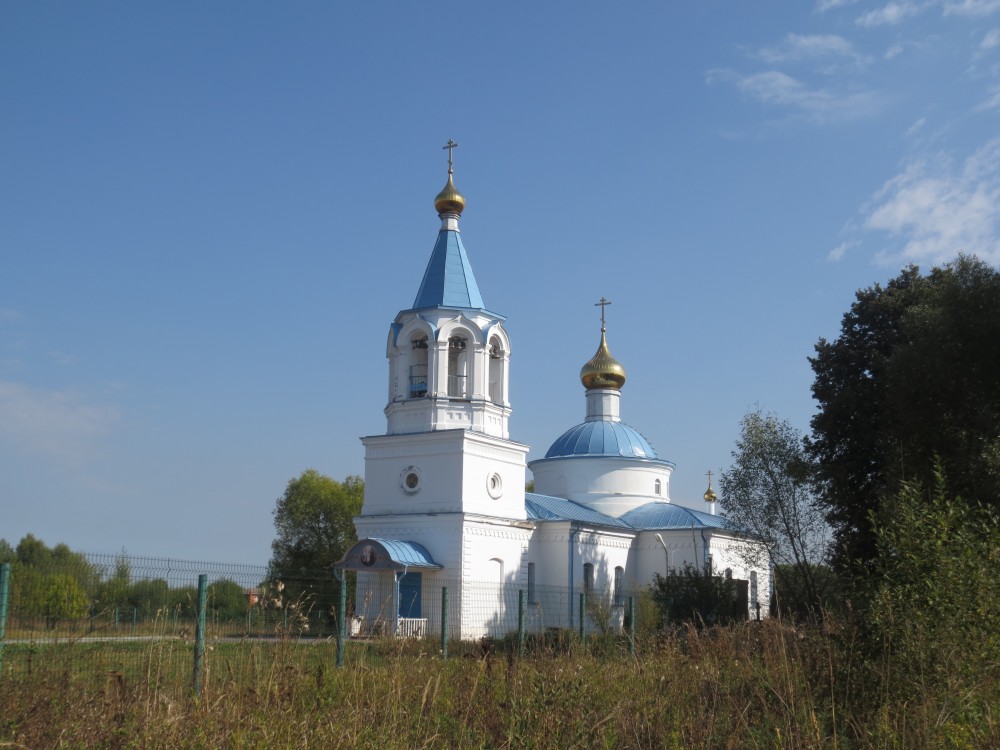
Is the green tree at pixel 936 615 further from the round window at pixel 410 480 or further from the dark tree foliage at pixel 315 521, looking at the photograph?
the dark tree foliage at pixel 315 521

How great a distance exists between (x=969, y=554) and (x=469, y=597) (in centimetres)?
1821

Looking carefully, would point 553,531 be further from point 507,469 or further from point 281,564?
point 281,564

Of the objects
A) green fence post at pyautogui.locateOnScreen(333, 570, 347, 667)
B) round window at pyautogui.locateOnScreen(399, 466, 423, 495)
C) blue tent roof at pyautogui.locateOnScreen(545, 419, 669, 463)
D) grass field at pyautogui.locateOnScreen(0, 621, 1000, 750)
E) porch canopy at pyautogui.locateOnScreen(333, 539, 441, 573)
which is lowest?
grass field at pyautogui.locateOnScreen(0, 621, 1000, 750)

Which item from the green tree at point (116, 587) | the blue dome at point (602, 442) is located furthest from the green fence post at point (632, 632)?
the blue dome at point (602, 442)

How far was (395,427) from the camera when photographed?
89.8 ft

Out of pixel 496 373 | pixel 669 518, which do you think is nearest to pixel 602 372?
pixel 669 518

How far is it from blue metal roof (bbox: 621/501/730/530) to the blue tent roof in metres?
2.22

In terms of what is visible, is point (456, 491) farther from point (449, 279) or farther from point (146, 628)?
point (146, 628)

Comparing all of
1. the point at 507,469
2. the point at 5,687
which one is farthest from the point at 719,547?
the point at 5,687

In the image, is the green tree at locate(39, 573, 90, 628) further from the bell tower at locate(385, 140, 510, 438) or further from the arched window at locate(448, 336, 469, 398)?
the arched window at locate(448, 336, 469, 398)

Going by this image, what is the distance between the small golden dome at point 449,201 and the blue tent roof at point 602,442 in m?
11.3

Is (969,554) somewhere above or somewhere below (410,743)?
above

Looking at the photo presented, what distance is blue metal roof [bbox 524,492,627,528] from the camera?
30.4 metres

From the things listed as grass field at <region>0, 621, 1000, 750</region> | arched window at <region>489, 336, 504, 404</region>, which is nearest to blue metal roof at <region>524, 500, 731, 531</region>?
arched window at <region>489, 336, 504, 404</region>
